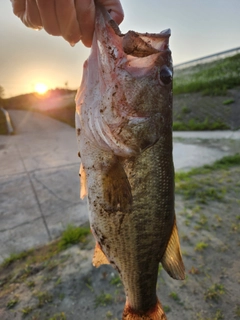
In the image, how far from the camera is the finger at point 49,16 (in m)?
1.13

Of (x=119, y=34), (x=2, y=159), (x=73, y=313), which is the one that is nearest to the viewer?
(x=119, y=34)

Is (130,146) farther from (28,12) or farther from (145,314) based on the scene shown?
(145,314)

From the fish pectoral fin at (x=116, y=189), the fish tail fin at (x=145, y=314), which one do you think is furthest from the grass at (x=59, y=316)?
the fish pectoral fin at (x=116, y=189)

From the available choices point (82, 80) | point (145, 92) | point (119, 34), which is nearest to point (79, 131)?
point (82, 80)

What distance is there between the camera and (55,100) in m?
17.6

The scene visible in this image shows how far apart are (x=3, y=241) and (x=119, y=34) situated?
321 centimetres

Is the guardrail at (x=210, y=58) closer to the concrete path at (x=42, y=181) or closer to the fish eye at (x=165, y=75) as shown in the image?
the concrete path at (x=42, y=181)

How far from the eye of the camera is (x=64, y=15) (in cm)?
117

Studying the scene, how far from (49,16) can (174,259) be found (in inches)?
57.3

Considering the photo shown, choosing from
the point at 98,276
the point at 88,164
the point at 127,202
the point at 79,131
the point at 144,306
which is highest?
the point at 79,131

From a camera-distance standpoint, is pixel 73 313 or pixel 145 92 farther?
pixel 73 313

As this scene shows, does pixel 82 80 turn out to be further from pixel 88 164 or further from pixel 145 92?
pixel 88 164

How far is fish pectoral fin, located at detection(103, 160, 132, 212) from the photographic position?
55.0 inches

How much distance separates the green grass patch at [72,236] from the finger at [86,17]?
2.75m
